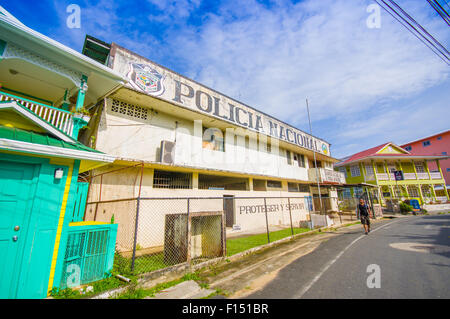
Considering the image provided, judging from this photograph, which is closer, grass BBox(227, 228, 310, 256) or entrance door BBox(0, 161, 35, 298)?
entrance door BBox(0, 161, 35, 298)

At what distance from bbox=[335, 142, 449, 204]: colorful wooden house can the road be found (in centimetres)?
2433

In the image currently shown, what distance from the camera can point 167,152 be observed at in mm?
9344

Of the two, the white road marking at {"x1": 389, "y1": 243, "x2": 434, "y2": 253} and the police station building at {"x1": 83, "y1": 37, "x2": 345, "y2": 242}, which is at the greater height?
the police station building at {"x1": 83, "y1": 37, "x2": 345, "y2": 242}

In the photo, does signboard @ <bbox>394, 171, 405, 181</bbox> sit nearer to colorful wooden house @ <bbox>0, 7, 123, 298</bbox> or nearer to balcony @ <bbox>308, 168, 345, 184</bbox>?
balcony @ <bbox>308, 168, 345, 184</bbox>

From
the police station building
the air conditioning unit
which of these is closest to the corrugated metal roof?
the police station building

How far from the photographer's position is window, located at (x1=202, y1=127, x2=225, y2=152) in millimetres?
12164

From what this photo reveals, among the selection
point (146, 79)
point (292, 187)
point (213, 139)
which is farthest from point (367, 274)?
point (292, 187)

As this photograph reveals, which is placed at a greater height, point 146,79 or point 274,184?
point 146,79

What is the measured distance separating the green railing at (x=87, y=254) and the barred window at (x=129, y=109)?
5837mm

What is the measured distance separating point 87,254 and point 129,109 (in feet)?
22.0

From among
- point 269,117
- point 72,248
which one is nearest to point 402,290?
point 72,248

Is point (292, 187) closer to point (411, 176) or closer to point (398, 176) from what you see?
point (398, 176)

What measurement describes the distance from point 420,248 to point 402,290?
4.82 meters

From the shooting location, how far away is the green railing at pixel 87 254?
14.6ft
